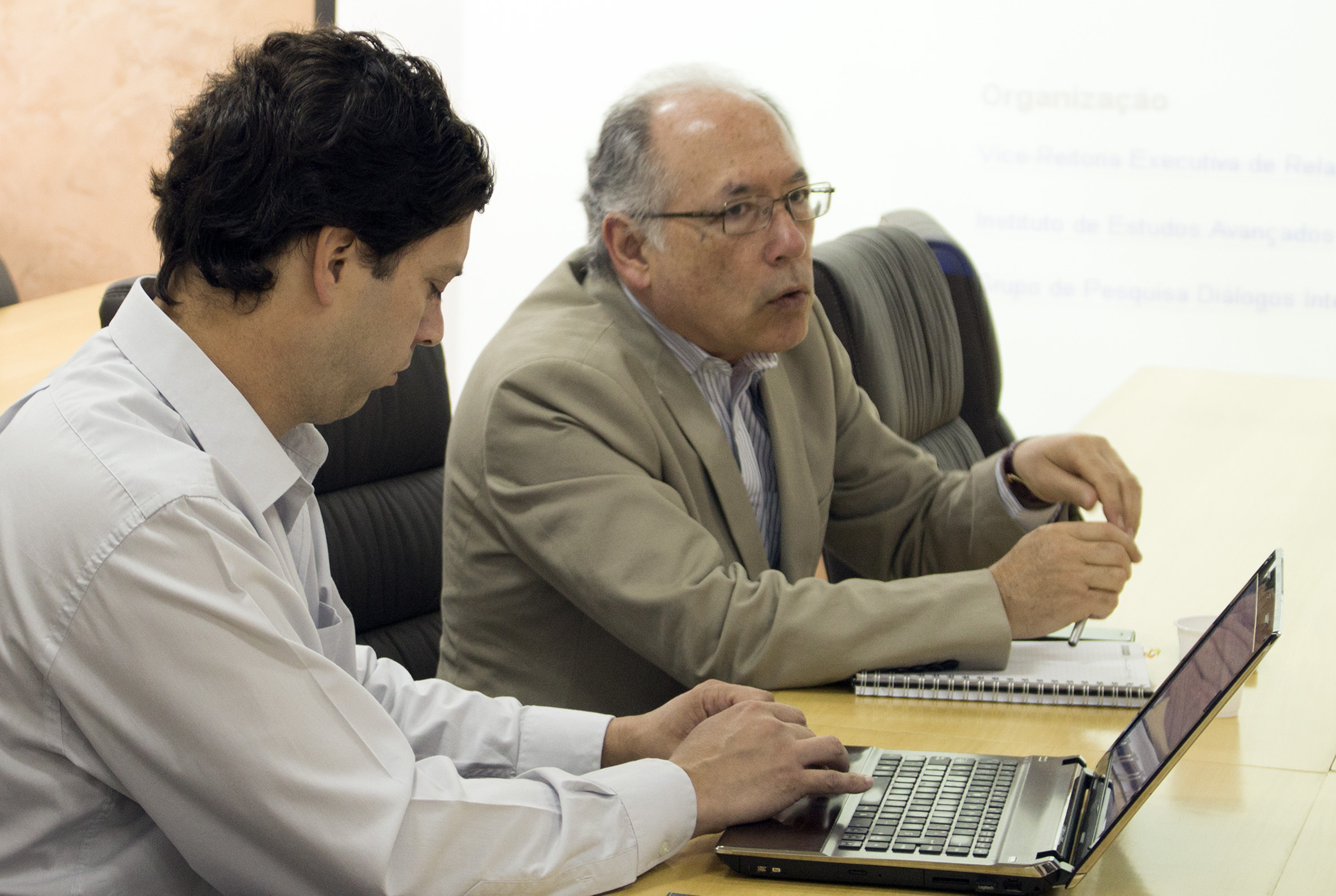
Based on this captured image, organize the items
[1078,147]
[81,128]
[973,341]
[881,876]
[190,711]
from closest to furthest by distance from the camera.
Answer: [190,711]
[881,876]
[81,128]
[973,341]
[1078,147]

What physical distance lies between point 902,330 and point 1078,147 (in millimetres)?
1733

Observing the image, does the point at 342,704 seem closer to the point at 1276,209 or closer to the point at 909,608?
the point at 909,608

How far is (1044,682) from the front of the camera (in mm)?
1321

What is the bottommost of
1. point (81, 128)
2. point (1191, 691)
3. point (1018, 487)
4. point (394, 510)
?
point (394, 510)

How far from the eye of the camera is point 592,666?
1.56 metres

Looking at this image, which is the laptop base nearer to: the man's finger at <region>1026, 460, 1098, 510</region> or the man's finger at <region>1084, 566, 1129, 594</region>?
the man's finger at <region>1084, 566, 1129, 594</region>

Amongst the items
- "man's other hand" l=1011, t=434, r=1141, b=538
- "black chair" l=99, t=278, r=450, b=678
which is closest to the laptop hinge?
"man's other hand" l=1011, t=434, r=1141, b=538

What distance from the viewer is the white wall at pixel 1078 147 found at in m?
3.66

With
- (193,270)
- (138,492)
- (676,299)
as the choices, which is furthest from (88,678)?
(676,299)

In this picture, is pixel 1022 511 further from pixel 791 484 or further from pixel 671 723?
pixel 671 723

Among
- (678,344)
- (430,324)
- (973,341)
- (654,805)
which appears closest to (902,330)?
(973,341)

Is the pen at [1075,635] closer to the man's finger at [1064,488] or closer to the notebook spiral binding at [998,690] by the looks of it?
the notebook spiral binding at [998,690]

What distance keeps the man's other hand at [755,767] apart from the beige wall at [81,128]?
1.40 meters

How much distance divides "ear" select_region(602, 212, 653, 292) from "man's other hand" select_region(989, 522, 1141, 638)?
580 millimetres
